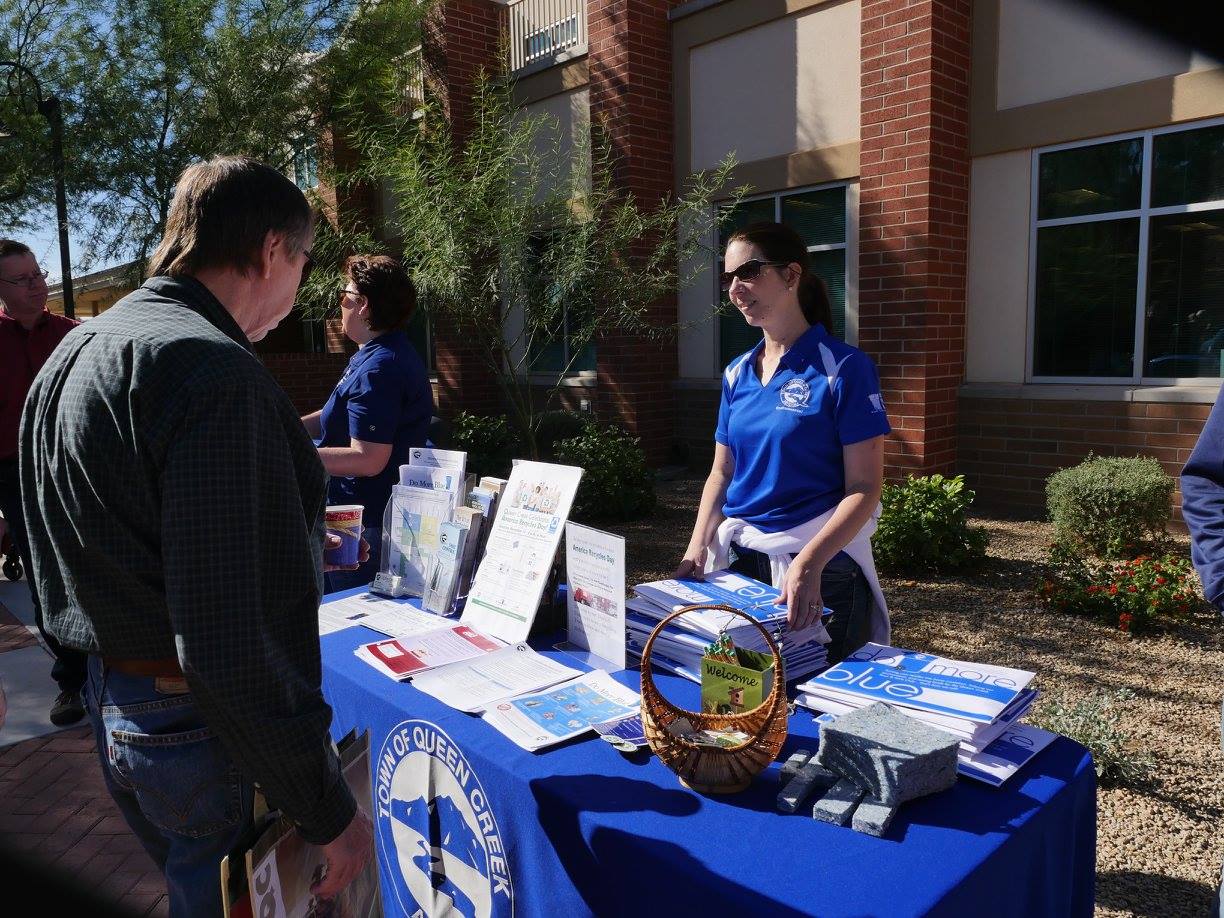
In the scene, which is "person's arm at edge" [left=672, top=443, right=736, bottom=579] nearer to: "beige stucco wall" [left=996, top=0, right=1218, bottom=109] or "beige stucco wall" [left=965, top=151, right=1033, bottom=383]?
"beige stucco wall" [left=965, top=151, right=1033, bottom=383]

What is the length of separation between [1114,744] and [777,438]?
2019mm

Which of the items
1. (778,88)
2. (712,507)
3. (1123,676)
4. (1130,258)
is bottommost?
(1123,676)

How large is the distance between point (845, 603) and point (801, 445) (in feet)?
1.58

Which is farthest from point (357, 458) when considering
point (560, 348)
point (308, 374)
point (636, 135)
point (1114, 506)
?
point (308, 374)

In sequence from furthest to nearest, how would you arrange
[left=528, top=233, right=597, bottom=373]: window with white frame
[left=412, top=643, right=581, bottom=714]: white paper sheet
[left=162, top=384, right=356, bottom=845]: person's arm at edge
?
[left=528, top=233, right=597, bottom=373]: window with white frame, [left=412, top=643, right=581, bottom=714]: white paper sheet, [left=162, top=384, right=356, bottom=845]: person's arm at edge

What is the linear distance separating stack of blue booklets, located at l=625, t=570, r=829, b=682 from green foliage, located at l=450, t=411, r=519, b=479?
727cm

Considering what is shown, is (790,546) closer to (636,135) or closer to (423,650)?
(423,650)

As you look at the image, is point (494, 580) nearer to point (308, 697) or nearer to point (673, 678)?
point (673, 678)

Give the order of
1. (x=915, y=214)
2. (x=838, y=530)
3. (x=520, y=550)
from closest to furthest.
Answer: (x=838, y=530), (x=520, y=550), (x=915, y=214)

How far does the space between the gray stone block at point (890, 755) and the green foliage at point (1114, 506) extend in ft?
17.6

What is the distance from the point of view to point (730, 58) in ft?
30.7

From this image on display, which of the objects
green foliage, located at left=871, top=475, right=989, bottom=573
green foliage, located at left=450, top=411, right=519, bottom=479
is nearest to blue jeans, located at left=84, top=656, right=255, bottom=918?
green foliage, located at left=871, top=475, right=989, bottom=573

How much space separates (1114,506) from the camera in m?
6.21

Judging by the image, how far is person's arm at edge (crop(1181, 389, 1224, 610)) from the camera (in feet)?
5.94
